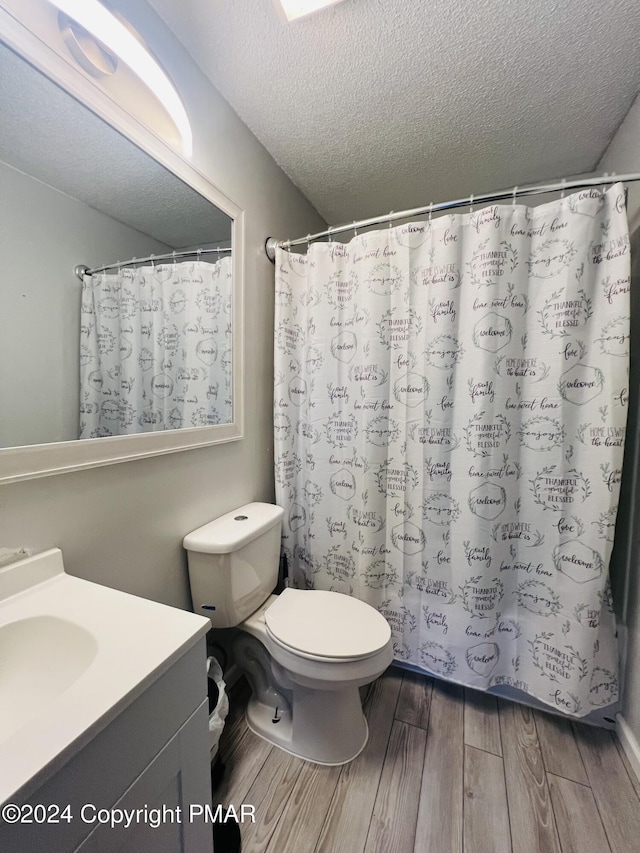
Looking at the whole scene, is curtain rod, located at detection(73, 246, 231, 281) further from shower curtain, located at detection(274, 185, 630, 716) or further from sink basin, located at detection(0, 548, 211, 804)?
sink basin, located at detection(0, 548, 211, 804)

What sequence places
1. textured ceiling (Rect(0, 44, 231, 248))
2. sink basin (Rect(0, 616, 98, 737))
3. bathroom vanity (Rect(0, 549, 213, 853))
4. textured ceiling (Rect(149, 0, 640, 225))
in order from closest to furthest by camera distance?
bathroom vanity (Rect(0, 549, 213, 853)), sink basin (Rect(0, 616, 98, 737)), textured ceiling (Rect(0, 44, 231, 248)), textured ceiling (Rect(149, 0, 640, 225))

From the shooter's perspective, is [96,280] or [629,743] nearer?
[96,280]

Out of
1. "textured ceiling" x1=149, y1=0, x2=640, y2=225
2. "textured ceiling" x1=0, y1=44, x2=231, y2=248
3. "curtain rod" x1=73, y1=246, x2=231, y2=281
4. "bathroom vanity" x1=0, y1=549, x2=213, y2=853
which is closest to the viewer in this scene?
"bathroom vanity" x1=0, y1=549, x2=213, y2=853

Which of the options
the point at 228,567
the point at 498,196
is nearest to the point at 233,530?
the point at 228,567

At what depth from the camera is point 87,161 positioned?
→ 86 centimetres

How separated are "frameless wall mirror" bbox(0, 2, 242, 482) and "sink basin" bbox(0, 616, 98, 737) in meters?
0.31

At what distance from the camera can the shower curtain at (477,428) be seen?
3.58 ft

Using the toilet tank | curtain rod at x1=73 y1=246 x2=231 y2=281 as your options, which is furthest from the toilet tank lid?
curtain rod at x1=73 y1=246 x2=231 y2=281

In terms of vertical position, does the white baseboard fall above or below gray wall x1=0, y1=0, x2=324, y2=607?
below

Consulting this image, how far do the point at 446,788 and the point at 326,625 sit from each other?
23.6 inches

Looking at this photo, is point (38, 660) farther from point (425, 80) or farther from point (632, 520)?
point (425, 80)

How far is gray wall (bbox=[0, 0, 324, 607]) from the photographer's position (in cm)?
80

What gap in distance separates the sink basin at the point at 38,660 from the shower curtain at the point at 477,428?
1.01m

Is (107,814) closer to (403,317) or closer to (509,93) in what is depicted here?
(403,317)
